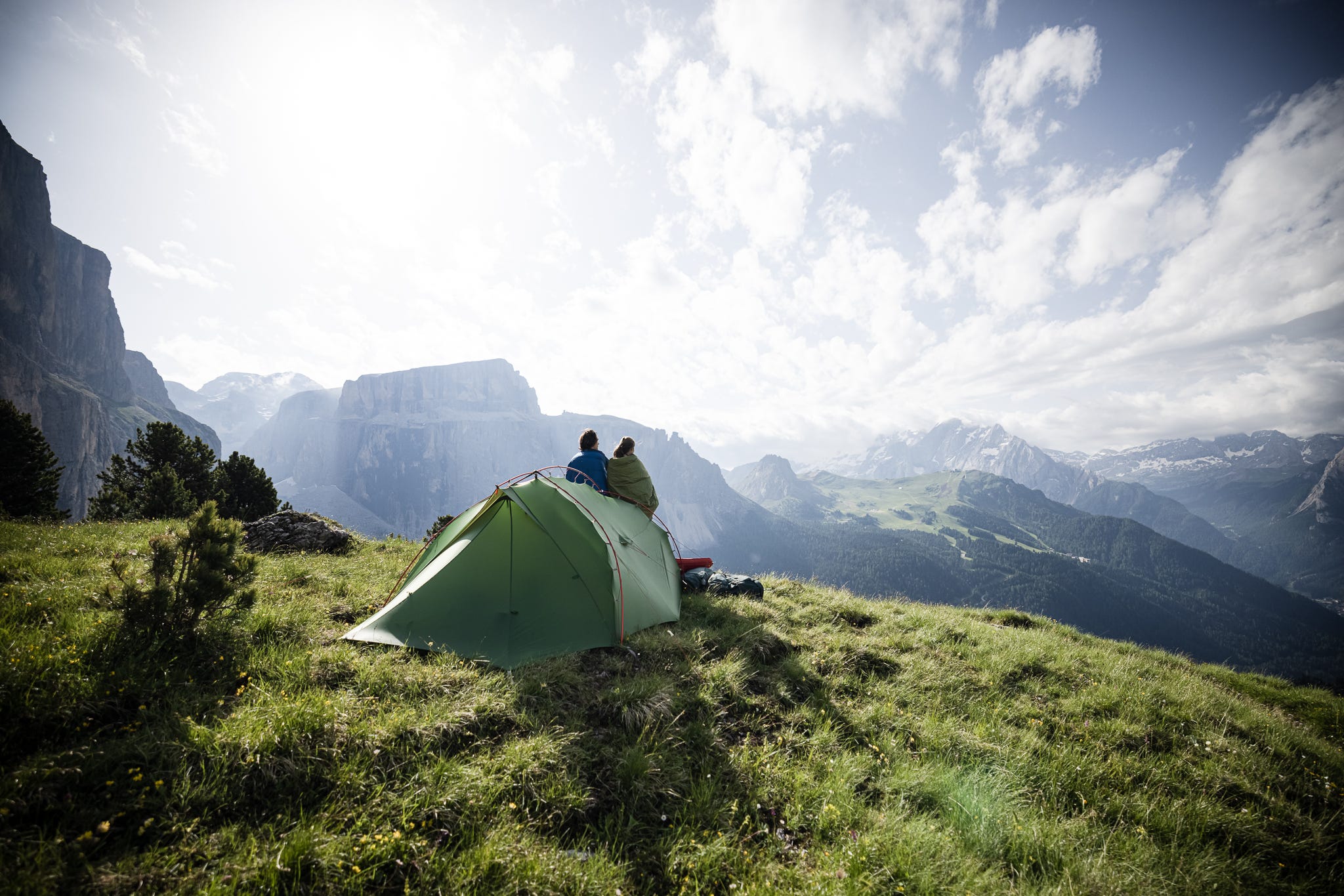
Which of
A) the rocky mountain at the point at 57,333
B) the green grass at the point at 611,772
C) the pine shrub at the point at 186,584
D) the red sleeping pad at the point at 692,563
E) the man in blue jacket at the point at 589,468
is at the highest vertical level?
the rocky mountain at the point at 57,333

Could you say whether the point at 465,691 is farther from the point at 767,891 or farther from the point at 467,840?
the point at 767,891

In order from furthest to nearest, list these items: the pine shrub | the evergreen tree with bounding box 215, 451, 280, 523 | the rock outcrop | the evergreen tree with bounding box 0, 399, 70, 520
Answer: the evergreen tree with bounding box 215, 451, 280, 523, the evergreen tree with bounding box 0, 399, 70, 520, the rock outcrop, the pine shrub

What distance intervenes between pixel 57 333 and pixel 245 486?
202 meters

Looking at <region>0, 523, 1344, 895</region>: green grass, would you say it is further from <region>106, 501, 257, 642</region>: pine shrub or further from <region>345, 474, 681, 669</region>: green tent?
<region>345, 474, 681, 669</region>: green tent

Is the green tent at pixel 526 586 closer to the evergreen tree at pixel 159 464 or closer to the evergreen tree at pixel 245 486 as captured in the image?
the evergreen tree at pixel 245 486

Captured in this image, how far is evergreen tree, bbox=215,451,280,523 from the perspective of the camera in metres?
28.2

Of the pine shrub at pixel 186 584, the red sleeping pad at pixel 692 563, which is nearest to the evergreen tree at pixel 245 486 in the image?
the pine shrub at pixel 186 584

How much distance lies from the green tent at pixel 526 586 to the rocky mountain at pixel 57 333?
13146 centimetres

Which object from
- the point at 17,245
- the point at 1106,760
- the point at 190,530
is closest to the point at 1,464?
the point at 190,530

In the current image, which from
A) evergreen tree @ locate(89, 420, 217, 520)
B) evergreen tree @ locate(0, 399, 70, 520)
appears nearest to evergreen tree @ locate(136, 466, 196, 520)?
evergreen tree @ locate(89, 420, 217, 520)

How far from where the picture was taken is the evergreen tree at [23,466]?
81.4 feet

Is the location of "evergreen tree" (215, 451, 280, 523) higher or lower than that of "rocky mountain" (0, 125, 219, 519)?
lower

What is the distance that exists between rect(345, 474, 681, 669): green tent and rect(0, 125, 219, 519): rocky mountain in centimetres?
13146

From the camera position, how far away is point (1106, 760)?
5523mm
